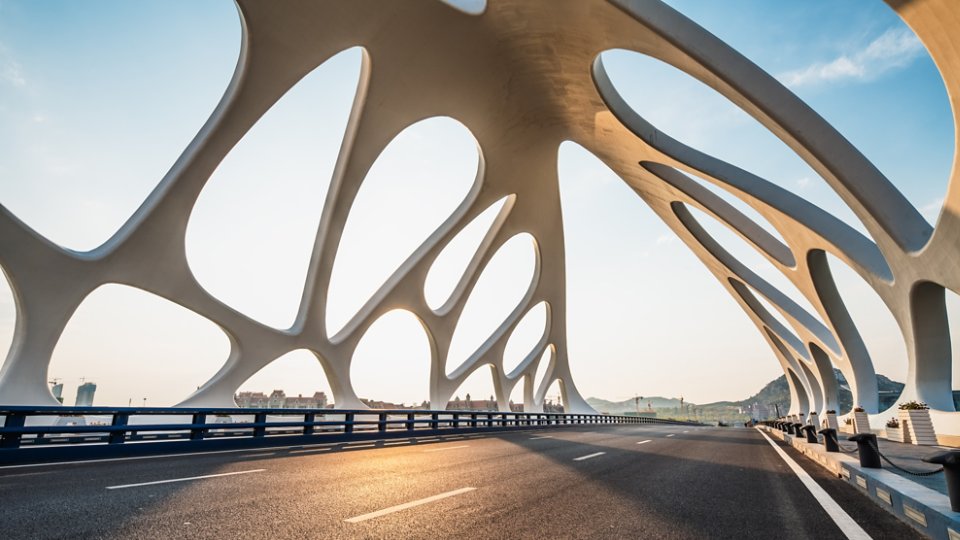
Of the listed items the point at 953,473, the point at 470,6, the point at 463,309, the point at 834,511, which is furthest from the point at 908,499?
the point at 463,309

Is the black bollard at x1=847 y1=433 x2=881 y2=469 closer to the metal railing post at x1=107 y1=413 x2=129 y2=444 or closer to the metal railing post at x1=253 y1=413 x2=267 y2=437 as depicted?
the metal railing post at x1=253 y1=413 x2=267 y2=437

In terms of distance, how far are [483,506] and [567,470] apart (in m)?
3.18

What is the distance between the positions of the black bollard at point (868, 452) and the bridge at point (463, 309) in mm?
292

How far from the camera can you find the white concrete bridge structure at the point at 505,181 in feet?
42.4

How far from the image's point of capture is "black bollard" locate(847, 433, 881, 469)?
22.2 feet

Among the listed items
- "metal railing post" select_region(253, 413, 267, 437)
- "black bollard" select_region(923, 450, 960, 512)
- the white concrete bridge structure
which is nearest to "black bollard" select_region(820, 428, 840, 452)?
"black bollard" select_region(923, 450, 960, 512)

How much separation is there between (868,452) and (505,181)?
26781mm

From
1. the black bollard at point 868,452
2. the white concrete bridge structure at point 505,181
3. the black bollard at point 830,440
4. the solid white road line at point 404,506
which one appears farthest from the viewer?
the white concrete bridge structure at point 505,181

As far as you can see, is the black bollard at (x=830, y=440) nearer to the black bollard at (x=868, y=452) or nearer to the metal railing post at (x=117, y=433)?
the black bollard at (x=868, y=452)

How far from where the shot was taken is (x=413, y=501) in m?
4.82

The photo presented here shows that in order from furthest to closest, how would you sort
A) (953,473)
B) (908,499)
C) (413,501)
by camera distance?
(413,501), (908,499), (953,473)

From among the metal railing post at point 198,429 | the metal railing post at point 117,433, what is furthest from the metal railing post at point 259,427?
the metal railing post at point 117,433

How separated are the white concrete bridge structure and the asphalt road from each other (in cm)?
872

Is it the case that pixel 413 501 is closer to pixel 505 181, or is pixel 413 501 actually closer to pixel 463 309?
pixel 463 309
